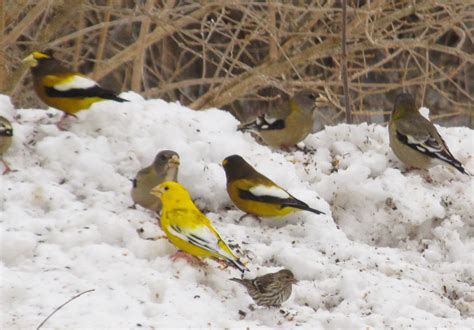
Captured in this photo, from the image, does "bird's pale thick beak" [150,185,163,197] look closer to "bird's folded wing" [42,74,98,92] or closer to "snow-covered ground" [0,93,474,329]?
"snow-covered ground" [0,93,474,329]

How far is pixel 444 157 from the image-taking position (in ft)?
26.7

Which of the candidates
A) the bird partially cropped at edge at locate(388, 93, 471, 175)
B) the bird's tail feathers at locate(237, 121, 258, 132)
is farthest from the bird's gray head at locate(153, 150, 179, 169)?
the bird partially cropped at edge at locate(388, 93, 471, 175)

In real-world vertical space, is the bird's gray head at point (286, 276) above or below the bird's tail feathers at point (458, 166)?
above

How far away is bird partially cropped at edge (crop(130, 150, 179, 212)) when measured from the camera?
7059 millimetres

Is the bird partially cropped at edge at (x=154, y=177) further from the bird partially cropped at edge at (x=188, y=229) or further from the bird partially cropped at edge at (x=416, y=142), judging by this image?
the bird partially cropped at edge at (x=416, y=142)

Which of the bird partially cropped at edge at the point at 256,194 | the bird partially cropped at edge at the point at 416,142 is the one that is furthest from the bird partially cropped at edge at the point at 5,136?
the bird partially cropped at edge at the point at 416,142

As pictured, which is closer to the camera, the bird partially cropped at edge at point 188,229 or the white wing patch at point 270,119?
the bird partially cropped at edge at point 188,229

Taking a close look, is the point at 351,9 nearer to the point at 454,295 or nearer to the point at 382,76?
the point at 382,76

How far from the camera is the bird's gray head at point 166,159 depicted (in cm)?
714

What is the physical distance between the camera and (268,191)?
745cm

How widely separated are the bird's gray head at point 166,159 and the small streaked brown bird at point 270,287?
125 cm

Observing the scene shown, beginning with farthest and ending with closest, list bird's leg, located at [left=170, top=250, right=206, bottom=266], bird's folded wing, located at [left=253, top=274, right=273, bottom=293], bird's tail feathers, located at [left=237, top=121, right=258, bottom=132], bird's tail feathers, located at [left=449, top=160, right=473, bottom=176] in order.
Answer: bird's tail feathers, located at [left=237, top=121, right=258, bottom=132] → bird's tail feathers, located at [left=449, top=160, right=473, bottom=176] → bird's leg, located at [left=170, top=250, right=206, bottom=266] → bird's folded wing, located at [left=253, top=274, right=273, bottom=293]

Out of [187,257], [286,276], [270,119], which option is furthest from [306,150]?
[286,276]

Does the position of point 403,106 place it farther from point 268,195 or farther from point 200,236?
point 200,236
